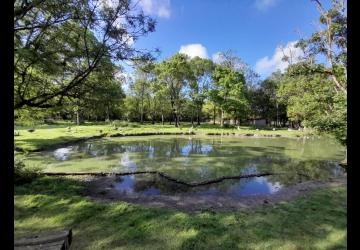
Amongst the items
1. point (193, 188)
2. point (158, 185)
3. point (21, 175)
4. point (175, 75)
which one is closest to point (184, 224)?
point (193, 188)

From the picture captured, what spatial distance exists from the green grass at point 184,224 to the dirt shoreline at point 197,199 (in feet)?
1.78

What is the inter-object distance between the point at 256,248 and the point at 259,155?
12.3 meters

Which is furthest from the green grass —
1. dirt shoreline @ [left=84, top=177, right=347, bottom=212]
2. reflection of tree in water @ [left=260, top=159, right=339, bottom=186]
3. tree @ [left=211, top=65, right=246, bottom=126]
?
tree @ [left=211, top=65, right=246, bottom=126]

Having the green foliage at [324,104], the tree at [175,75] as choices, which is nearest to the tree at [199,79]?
the tree at [175,75]

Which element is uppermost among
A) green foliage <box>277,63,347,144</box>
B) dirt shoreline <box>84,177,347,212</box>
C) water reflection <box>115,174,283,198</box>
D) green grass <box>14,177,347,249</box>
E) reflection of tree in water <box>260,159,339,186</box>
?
green foliage <box>277,63,347,144</box>

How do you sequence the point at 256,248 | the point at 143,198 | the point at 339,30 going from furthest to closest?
the point at 339,30 < the point at 143,198 < the point at 256,248

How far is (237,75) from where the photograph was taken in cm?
4100

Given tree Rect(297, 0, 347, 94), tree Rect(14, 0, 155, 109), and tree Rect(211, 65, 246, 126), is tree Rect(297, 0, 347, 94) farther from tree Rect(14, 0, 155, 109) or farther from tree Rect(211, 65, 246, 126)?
tree Rect(211, 65, 246, 126)

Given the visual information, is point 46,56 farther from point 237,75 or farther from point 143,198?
point 237,75

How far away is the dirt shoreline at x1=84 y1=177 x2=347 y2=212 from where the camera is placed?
6.34 meters

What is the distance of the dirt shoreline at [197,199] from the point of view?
634 centimetres

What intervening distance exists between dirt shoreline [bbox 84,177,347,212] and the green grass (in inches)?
21.4

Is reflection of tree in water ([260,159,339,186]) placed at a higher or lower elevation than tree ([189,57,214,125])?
lower
